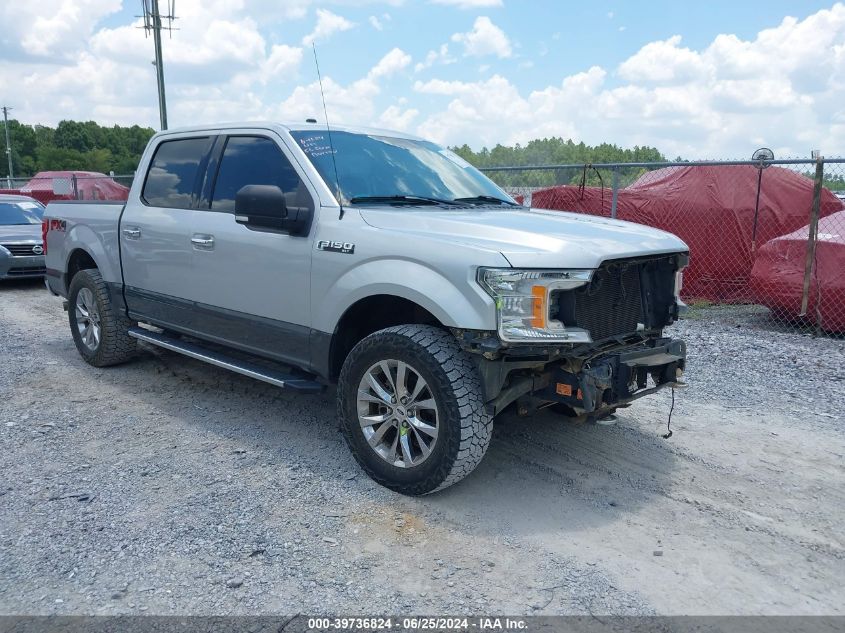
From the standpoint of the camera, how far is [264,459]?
456 centimetres

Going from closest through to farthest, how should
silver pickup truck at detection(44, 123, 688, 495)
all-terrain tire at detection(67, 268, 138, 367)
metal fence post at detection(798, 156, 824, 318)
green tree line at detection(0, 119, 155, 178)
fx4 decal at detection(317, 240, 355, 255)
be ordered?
silver pickup truck at detection(44, 123, 688, 495) < fx4 decal at detection(317, 240, 355, 255) < all-terrain tire at detection(67, 268, 138, 367) < metal fence post at detection(798, 156, 824, 318) < green tree line at detection(0, 119, 155, 178)

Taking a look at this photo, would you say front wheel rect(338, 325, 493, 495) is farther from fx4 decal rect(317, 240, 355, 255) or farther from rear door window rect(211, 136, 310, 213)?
rear door window rect(211, 136, 310, 213)

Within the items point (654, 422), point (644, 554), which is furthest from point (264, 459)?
point (654, 422)

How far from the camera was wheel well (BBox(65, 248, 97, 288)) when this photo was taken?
6.85 metres

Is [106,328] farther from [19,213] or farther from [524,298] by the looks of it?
[19,213]

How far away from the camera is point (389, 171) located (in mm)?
4867

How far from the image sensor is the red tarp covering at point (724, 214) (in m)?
10.3

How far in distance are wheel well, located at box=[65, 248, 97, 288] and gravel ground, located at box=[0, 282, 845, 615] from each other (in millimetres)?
1361

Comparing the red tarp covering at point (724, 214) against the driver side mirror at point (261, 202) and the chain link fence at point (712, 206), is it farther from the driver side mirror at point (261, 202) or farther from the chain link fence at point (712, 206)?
the driver side mirror at point (261, 202)

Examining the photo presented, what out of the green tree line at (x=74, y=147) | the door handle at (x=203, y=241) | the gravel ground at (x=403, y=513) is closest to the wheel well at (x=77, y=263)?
the gravel ground at (x=403, y=513)

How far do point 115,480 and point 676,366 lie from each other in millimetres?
3297

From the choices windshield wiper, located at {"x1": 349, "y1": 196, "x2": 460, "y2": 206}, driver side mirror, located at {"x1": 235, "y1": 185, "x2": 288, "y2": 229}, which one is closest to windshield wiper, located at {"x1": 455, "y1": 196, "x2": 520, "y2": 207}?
windshield wiper, located at {"x1": 349, "y1": 196, "x2": 460, "y2": 206}

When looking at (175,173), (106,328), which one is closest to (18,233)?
(106,328)

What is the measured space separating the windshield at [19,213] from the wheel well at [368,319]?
34.3 ft
